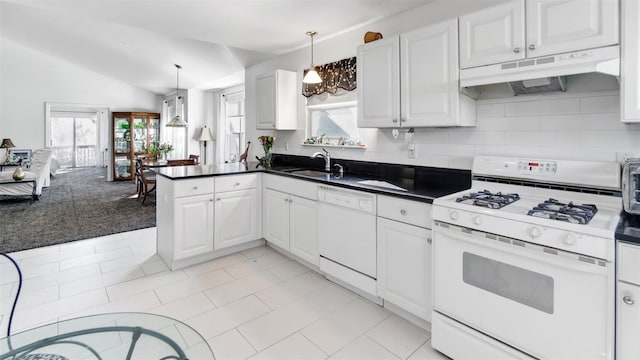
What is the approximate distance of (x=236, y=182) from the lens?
Result: 11.2ft

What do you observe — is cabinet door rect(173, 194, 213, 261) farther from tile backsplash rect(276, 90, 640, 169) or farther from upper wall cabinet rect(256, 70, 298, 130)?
tile backsplash rect(276, 90, 640, 169)

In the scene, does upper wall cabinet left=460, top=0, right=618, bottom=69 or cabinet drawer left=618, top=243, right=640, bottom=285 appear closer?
cabinet drawer left=618, top=243, right=640, bottom=285

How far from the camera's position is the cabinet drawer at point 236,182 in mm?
3303

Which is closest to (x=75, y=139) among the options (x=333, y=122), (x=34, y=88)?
(x=34, y=88)

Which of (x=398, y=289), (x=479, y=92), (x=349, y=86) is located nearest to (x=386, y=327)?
(x=398, y=289)

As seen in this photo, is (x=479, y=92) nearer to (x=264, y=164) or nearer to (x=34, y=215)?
(x=264, y=164)

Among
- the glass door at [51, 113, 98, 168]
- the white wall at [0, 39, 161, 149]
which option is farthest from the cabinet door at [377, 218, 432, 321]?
the glass door at [51, 113, 98, 168]

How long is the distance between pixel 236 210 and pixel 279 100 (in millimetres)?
1390

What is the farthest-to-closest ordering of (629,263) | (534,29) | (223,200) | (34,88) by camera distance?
1. (34,88)
2. (223,200)
3. (534,29)
4. (629,263)

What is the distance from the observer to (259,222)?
11.9 ft

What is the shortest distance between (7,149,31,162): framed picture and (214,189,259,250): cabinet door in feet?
23.0

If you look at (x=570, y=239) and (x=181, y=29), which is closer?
(x=570, y=239)

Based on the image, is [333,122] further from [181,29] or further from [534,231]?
[534,231]

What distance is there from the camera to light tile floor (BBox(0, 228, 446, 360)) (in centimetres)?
202
